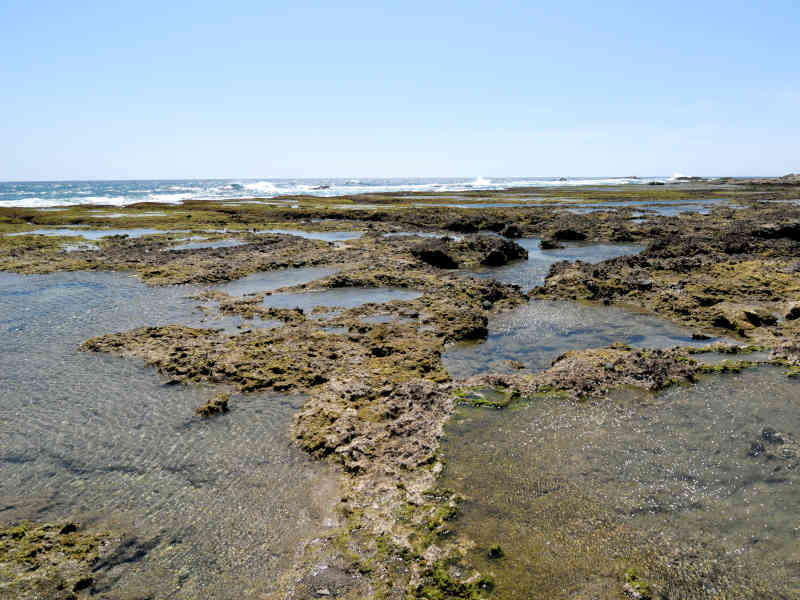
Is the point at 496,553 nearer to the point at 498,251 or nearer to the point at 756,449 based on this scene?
the point at 756,449

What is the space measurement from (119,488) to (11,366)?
12142mm

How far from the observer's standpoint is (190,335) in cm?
2203

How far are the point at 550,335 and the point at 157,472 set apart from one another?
17563 mm

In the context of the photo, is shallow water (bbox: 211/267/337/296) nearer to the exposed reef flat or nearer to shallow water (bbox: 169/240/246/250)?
the exposed reef flat

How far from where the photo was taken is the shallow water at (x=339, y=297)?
27812 mm

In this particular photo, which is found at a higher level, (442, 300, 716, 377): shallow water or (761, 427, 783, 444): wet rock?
(442, 300, 716, 377): shallow water

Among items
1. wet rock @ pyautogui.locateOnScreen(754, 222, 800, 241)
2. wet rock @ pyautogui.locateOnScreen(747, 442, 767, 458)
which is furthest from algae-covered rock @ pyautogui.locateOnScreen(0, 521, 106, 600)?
wet rock @ pyautogui.locateOnScreen(754, 222, 800, 241)

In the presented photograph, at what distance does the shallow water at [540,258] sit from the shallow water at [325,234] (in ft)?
70.3

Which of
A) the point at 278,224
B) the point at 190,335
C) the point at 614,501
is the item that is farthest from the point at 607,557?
the point at 278,224

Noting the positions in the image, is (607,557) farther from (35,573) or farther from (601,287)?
(601,287)

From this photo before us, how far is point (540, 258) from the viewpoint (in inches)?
1684

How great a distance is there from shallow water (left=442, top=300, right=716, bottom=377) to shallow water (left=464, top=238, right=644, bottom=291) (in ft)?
22.2

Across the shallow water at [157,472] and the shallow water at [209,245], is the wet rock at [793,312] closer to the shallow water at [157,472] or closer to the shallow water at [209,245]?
the shallow water at [157,472]

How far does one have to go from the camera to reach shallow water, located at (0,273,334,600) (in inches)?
363
